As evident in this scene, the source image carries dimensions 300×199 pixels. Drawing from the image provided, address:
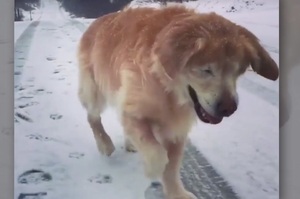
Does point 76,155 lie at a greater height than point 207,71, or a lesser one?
lesser

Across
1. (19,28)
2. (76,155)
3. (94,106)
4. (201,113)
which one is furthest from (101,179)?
(19,28)

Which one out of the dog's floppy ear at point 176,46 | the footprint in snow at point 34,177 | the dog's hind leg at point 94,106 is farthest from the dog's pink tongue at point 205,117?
the footprint in snow at point 34,177

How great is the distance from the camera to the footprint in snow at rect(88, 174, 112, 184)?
4.14 feet

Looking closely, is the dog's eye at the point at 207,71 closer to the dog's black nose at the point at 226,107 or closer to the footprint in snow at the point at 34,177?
the dog's black nose at the point at 226,107

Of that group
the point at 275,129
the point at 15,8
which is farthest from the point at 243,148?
the point at 15,8

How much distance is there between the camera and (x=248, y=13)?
1305 millimetres

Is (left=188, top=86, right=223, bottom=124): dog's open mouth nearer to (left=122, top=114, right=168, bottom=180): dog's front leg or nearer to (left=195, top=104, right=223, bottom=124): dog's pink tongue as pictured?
(left=195, top=104, right=223, bottom=124): dog's pink tongue

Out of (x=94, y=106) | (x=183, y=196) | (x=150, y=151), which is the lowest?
(x=183, y=196)

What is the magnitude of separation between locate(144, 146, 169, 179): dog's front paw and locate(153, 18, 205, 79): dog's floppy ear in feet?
0.64

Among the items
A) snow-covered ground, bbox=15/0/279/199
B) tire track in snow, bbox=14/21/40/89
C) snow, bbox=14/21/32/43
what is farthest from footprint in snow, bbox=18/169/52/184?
snow, bbox=14/21/32/43

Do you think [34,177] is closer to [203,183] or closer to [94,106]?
[94,106]

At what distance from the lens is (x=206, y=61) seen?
125cm

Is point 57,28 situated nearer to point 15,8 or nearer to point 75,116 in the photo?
point 15,8

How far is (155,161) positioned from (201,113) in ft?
0.56
